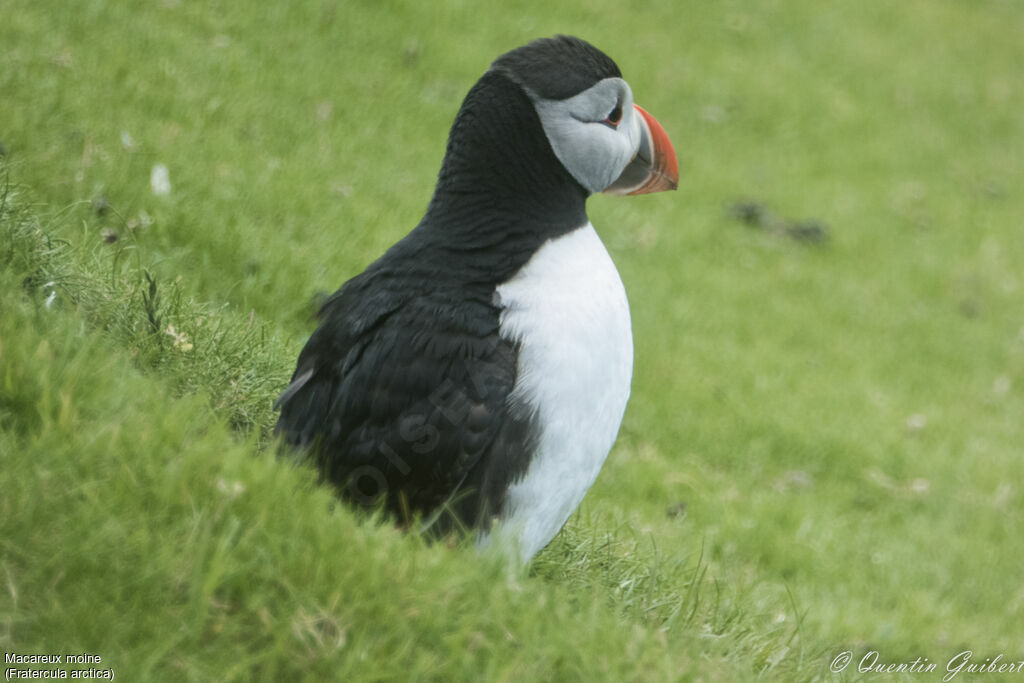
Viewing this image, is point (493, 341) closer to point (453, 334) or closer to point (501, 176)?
point (453, 334)

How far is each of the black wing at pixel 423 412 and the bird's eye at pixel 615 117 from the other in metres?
0.85

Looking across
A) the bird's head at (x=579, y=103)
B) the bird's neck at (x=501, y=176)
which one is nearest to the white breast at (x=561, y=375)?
the bird's neck at (x=501, y=176)

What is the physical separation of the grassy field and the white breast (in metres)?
0.28

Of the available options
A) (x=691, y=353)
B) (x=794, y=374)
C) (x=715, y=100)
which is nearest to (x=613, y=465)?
(x=691, y=353)

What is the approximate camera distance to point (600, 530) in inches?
151

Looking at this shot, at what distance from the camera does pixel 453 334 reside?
3010mm

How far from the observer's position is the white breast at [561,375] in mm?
3012

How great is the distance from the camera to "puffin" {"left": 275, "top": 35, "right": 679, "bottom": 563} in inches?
116

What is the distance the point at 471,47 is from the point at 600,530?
7.06 m

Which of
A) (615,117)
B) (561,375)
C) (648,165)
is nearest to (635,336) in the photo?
(648,165)

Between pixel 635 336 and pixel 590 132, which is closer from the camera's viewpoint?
pixel 590 132

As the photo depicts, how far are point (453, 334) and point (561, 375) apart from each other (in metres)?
0.35

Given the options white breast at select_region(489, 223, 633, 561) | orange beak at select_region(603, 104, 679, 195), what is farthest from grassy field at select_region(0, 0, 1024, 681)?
orange beak at select_region(603, 104, 679, 195)

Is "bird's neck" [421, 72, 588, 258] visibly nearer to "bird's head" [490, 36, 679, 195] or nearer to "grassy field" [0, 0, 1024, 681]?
"bird's head" [490, 36, 679, 195]
